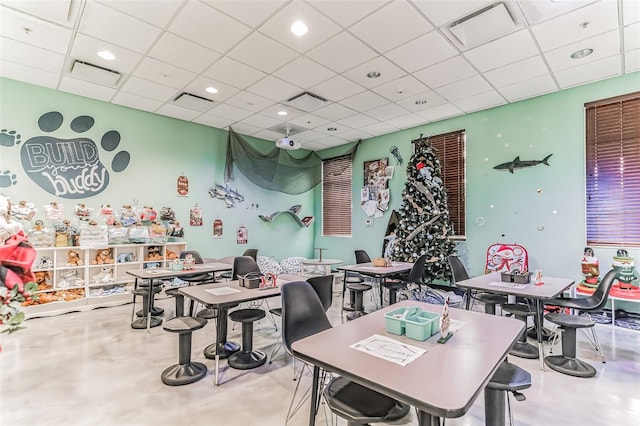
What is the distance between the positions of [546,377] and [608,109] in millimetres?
3921

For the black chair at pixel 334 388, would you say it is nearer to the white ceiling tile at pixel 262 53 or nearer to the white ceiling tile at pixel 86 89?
the white ceiling tile at pixel 262 53

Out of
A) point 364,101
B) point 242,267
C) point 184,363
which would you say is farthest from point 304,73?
point 184,363

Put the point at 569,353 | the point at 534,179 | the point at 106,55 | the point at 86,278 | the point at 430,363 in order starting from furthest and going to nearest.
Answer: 1. the point at 534,179
2. the point at 86,278
3. the point at 106,55
4. the point at 569,353
5. the point at 430,363

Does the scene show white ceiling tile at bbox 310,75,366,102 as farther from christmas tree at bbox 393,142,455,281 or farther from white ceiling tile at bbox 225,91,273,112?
christmas tree at bbox 393,142,455,281

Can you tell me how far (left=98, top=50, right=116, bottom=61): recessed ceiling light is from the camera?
3785 mm

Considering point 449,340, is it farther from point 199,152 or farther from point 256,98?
point 199,152

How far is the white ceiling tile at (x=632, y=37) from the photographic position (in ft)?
10.9

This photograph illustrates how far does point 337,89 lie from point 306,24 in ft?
5.24

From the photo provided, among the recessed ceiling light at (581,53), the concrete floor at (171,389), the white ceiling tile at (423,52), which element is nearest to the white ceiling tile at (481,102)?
the recessed ceiling light at (581,53)

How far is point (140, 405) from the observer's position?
2.40m

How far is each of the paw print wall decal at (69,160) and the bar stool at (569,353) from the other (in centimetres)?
655

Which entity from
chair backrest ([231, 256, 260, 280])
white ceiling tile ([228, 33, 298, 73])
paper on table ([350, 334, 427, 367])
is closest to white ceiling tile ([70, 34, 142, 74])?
white ceiling tile ([228, 33, 298, 73])

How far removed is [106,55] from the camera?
3.85 meters

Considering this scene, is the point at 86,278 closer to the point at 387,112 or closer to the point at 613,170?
the point at 387,112
